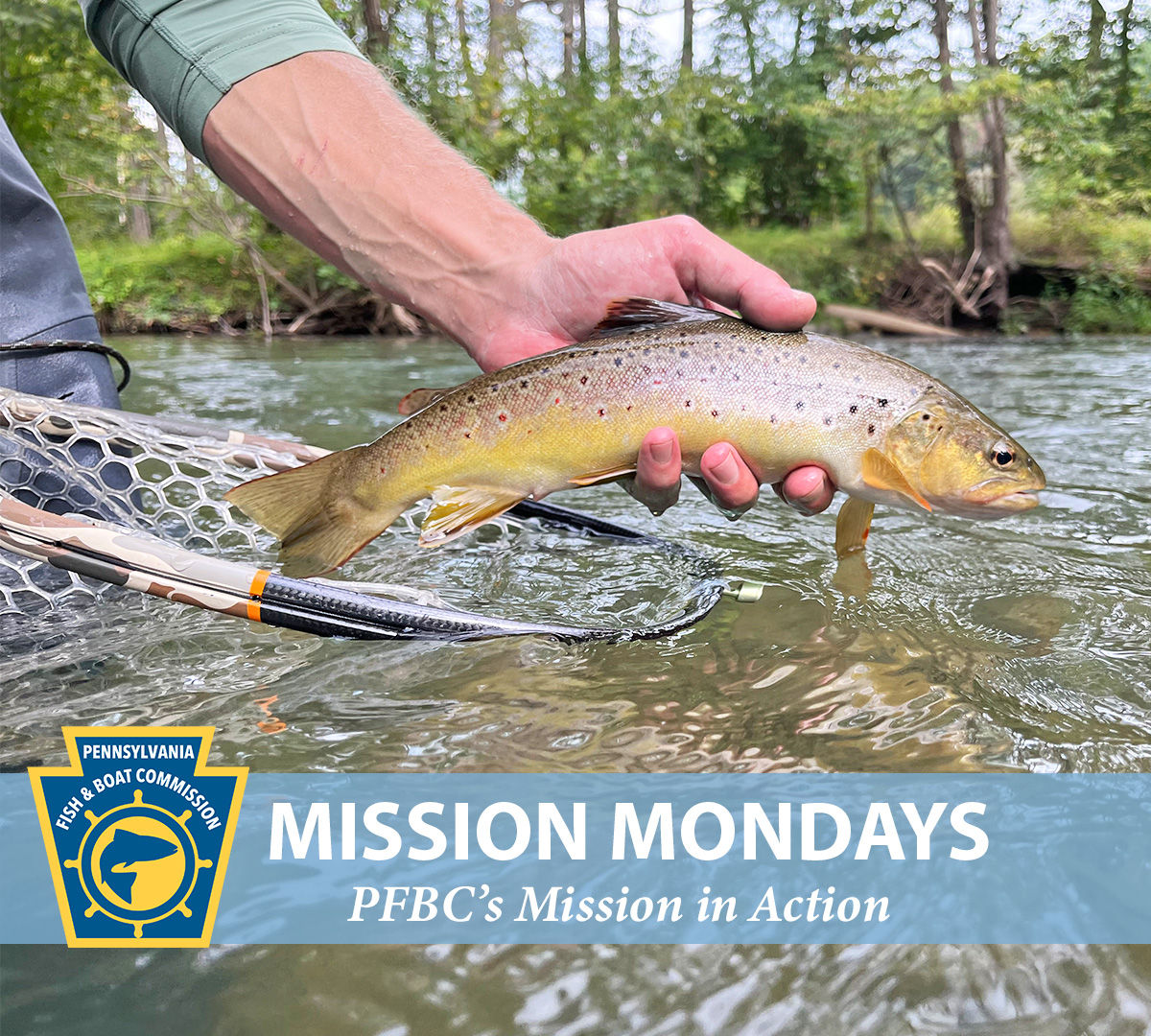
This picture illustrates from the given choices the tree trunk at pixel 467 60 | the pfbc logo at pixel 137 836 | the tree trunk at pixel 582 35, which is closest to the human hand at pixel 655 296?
the pfbc logo at pixel 137 836

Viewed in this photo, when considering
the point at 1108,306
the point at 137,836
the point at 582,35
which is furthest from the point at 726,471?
the point at 582,35

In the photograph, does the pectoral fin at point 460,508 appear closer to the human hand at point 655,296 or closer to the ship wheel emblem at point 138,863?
the human hand at point 655,296

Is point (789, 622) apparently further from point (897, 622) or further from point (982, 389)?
Answer: point (982, 389)

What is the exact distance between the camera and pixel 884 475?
211 centimetres

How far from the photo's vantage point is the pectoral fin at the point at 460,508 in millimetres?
2139

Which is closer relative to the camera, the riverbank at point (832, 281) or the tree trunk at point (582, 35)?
the riverbank at point (832, 281)

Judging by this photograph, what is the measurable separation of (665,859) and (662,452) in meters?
0.84

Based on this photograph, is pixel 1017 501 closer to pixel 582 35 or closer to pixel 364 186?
pixel 364 186

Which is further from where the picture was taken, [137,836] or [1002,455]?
[1002,455]

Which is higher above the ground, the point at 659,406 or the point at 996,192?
the point at 659,406

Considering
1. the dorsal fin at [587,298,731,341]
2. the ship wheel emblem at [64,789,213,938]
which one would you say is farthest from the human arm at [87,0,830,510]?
the ship wheel emblem at [64,789,213,938]

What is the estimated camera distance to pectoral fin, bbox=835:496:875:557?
2.38 meters

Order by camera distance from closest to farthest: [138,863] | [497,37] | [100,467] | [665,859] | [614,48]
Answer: [138,863] < [665,859] < [100,467] < [497,37] < [614,48]

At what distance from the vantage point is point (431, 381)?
8.91 meters
